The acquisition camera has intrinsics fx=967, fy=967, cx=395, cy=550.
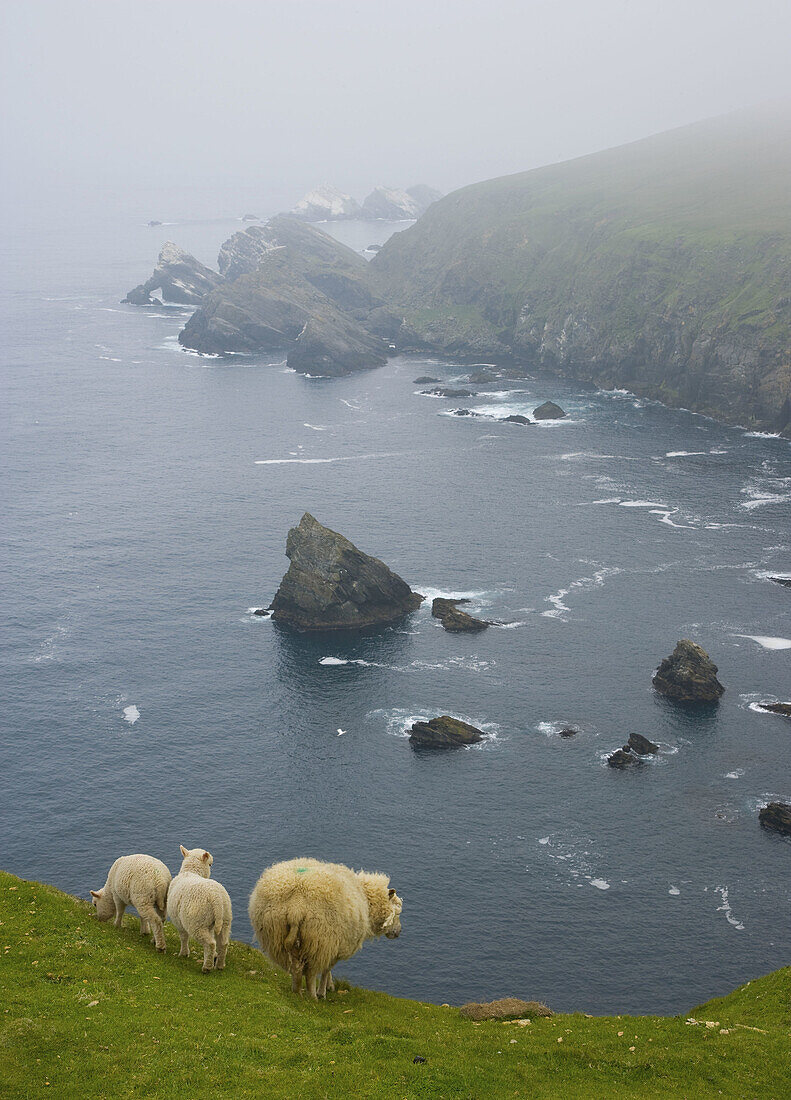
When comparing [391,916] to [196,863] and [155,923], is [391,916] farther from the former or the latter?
[155,923]

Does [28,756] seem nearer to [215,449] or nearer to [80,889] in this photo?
[80,889]

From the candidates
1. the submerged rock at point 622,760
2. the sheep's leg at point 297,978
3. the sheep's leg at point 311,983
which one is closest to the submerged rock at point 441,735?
the submerged rock at point 622,760

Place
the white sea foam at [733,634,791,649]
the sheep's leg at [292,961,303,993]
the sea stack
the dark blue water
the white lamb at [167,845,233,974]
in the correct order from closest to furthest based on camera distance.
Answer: the sheep's leg at [292,961,303,993] → the white lamb at [167,845,233,974] → the dark blue water → the white sea foam at [733,634,791,649] → the sea stack

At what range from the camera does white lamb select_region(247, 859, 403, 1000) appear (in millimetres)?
31719

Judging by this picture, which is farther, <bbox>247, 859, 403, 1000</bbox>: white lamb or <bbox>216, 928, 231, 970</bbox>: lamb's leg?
<bbox>216, 928, 231, 970</bbox>: lamb's leg

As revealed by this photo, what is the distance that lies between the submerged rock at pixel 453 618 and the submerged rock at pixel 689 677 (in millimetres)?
23592

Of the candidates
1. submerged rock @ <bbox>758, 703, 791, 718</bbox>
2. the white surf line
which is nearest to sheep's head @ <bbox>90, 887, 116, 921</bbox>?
submerged rock @ <bbox>758, 703, 791, 718</bbox>

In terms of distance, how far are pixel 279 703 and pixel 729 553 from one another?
7060 cm

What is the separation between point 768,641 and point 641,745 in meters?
28.8

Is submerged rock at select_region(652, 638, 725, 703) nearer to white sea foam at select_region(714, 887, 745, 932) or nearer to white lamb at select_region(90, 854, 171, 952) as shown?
white sea foam at select_region(714, 887, 745, 932)

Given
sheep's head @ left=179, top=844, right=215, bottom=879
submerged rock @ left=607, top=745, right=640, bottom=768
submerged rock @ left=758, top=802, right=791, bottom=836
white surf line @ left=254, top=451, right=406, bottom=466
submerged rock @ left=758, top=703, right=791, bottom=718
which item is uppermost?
sheep's head @ left=179, top=844, right=215, bottom=879

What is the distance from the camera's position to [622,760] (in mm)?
90938

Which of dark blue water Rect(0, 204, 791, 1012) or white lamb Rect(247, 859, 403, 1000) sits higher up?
white lamb Rect(247, 859, 403, 1000)

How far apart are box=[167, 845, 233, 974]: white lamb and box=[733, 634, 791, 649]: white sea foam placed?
91336 millimetres
